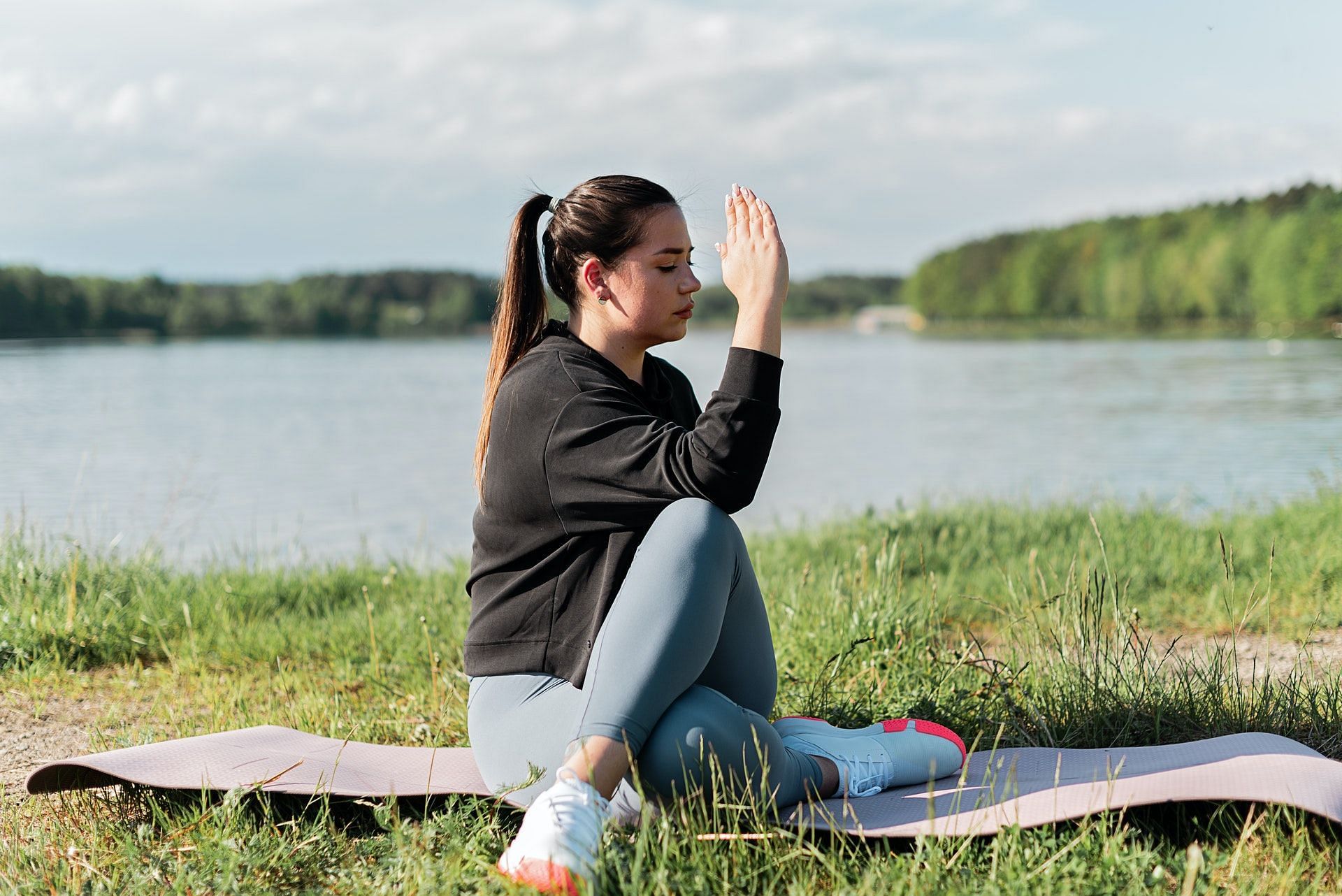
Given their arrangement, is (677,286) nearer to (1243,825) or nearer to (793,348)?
(1243,825)

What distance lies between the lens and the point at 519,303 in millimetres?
2807

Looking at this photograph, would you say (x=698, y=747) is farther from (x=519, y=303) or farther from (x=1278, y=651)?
(x=1278, y=651)

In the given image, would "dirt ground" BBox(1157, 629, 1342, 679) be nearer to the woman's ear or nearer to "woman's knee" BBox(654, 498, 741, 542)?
"woman's knee" BBox(654, 498, 741, 542)

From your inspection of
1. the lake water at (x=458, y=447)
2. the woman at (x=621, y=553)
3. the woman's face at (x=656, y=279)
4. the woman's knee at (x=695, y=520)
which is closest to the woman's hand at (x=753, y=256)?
the woman at (x=621, y=553)

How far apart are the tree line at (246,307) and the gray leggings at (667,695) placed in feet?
109

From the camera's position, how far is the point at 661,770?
92.9 inches

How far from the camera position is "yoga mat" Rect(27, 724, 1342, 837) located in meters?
2.37

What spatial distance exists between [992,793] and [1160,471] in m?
11.2

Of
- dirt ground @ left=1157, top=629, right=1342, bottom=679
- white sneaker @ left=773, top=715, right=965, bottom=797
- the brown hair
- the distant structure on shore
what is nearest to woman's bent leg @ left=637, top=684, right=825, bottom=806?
white sneaker @ left=773, top=715, right=965, bottom=797

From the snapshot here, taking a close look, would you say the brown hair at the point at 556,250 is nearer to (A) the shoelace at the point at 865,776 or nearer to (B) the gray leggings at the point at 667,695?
(B) the gray leggings at the point at 667,695

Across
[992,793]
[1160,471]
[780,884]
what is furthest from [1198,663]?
[1160,471]

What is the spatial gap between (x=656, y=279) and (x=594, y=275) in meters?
0.15

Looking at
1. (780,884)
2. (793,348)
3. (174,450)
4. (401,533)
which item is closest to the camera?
(780,884)

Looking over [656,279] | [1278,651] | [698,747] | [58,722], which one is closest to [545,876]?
[698,747]
